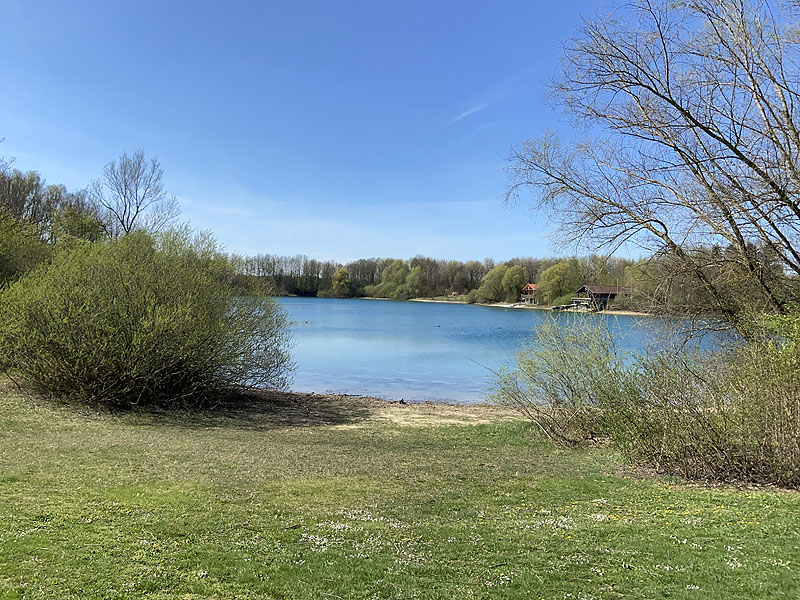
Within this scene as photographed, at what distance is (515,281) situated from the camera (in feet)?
280

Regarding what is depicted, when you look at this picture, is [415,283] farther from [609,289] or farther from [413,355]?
[609,289]

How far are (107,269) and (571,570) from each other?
14.7 metres

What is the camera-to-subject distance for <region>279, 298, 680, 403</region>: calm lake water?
79.1 feet

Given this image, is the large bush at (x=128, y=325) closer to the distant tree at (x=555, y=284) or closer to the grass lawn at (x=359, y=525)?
the grass lawn at (x=359, y=525)

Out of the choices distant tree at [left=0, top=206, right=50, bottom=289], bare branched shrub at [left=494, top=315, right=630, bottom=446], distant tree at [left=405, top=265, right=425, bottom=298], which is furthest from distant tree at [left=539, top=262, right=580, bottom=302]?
distant tree at [left=405, top=265, right=425, bottom=298]

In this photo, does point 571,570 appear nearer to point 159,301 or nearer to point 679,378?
point 679,378

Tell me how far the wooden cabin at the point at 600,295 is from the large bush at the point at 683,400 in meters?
0.99

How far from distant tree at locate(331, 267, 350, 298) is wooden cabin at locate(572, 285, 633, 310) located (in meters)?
106

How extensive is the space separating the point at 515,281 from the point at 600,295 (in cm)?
7062

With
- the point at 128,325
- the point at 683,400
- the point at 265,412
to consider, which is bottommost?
the point at 265,412

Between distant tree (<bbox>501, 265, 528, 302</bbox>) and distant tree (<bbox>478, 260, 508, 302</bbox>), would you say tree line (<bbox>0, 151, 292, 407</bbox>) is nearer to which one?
distant tree (<bbox>501, 265, 528, 302</bbox>)

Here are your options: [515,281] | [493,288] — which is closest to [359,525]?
[515,281]

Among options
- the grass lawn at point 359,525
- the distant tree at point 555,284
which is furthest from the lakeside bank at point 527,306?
the grass lawn at point 359,525

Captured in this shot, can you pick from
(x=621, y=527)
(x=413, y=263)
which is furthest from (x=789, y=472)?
(x=413, y=263)
